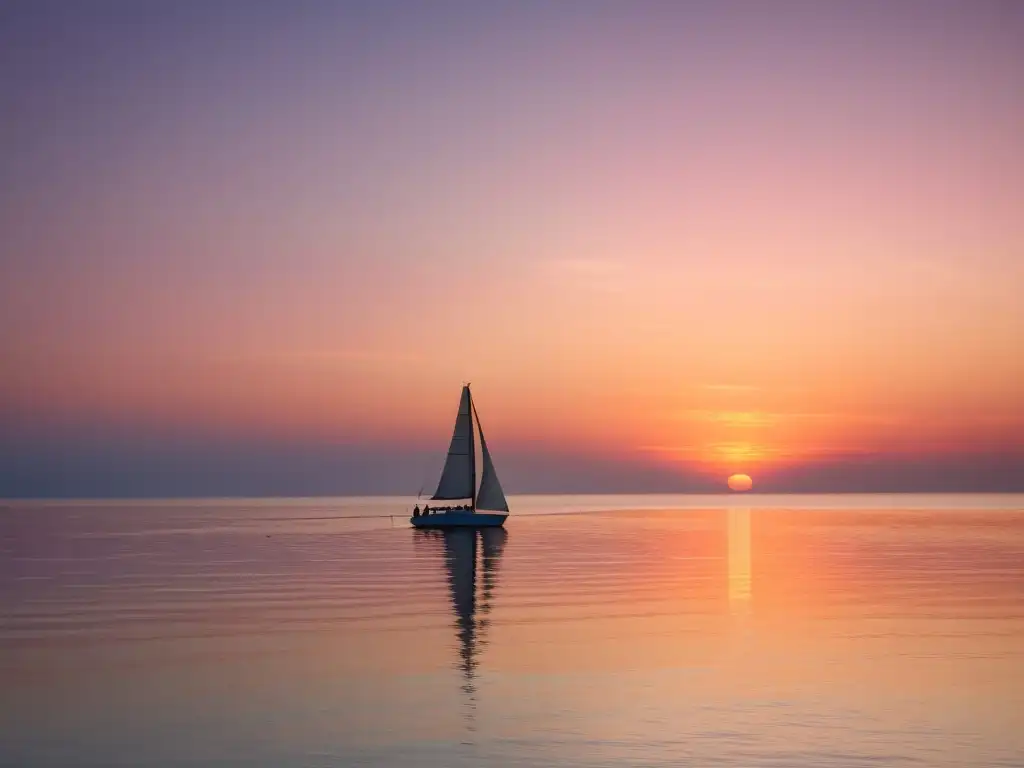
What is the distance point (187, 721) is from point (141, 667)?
794 cm

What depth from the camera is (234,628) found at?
138 feet

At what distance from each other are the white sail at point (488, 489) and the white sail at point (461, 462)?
1.89 meters

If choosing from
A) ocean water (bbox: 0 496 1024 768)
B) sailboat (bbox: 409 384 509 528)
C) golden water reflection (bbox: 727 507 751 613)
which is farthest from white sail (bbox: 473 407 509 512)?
ocean water (bbox: 0 496 1024 768)

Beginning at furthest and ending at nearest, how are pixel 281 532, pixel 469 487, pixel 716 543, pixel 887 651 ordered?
pixel 281 532, pixel 469 487, pixel 716 543, pixel 887 651

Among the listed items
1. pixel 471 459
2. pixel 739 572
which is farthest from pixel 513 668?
→ pixel 471 459

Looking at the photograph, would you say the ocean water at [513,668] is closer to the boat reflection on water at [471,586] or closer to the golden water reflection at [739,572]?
the boat reflection on water at [471,586]

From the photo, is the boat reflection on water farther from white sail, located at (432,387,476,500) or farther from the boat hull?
white sail, located at (432,387,476,500)

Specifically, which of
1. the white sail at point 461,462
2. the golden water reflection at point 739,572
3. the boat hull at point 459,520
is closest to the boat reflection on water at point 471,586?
the boat hull at point 459,520

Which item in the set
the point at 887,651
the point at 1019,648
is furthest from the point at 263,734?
the point at 1019,648

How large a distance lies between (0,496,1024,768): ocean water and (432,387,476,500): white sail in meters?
51.2

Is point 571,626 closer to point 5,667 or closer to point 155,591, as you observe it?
point 5,667

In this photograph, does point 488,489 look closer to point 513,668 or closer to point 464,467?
point 464,467

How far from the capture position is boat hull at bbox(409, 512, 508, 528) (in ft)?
397

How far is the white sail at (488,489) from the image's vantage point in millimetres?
123312
